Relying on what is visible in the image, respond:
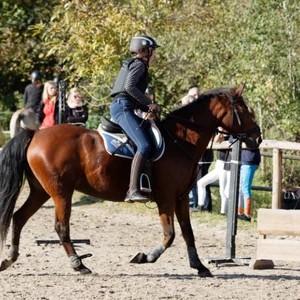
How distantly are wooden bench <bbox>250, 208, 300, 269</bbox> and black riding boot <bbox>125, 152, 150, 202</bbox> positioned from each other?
56.6 inches

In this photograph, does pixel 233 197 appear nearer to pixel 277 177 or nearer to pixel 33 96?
pixel 277 177

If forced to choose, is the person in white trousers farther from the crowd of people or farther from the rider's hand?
the rider's hand

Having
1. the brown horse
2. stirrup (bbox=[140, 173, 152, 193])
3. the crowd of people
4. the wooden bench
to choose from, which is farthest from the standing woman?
the wooden bench

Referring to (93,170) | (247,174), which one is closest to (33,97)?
(247,174)

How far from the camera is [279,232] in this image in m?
10.6

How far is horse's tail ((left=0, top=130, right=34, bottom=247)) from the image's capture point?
10.4m

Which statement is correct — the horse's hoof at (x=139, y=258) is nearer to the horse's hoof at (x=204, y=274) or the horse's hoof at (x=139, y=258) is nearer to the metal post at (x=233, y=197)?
the horse's hoof at (x=204, y=274)

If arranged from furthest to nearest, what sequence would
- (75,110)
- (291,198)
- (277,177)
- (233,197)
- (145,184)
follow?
(75,110), (291,198), (277,177), (233,197), (145,184)

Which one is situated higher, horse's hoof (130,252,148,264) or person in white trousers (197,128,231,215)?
person in white trousers (197,128,231,215)

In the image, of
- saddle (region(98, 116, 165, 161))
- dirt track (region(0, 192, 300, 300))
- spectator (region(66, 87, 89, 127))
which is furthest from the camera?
spectator (region(66, 87, 89, 127))

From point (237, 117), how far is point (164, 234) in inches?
64.0

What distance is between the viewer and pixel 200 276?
34.1 ft

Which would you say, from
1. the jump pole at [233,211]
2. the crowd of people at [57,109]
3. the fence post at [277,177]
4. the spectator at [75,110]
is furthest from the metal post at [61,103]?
the jump pole at [233,211]

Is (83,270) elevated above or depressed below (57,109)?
below
